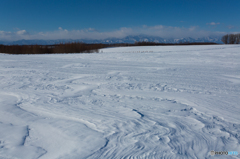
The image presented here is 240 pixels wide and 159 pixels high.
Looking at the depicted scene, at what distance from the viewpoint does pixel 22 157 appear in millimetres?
1865

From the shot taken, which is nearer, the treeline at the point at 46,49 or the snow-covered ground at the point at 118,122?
the snow-covered ground at the point at 118,122

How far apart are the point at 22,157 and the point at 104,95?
7.26 feet

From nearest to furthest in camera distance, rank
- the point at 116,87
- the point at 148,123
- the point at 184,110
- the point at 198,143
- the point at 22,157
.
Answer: the point at 22,157 < the point at 198,143 < the point at 148,123 < the point at 184,110 < the point at 116,87

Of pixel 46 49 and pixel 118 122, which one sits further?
pixel 46 49

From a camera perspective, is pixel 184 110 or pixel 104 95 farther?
pixel 104 95

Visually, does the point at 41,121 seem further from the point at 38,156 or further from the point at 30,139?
the point at 38,156

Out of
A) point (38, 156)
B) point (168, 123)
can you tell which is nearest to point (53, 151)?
point (38, 156)

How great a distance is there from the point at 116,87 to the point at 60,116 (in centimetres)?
198

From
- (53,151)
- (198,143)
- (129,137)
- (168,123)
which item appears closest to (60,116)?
(53,151)

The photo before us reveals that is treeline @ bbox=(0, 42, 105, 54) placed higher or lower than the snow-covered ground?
higher

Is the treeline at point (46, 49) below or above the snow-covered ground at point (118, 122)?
above

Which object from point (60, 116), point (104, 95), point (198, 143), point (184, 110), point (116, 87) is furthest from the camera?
point (116, 87)

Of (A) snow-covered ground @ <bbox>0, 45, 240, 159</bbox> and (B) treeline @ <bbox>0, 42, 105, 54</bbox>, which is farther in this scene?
(B) treeline @ <bbox>0, 42, 105, 54</bbox>

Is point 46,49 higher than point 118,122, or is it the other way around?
point 46,49
